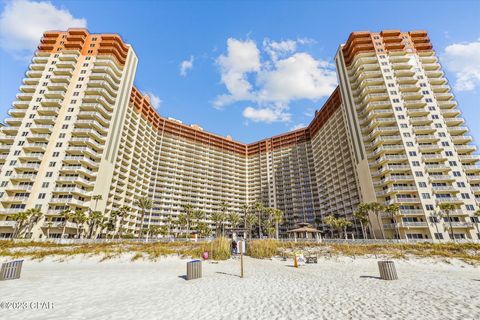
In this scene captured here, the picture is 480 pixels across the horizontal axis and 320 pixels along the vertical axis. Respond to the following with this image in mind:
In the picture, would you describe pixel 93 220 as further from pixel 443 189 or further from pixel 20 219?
pixel 443 189

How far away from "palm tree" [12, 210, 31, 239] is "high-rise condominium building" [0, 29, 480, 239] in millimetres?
2337

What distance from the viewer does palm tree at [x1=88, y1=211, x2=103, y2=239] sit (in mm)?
52459

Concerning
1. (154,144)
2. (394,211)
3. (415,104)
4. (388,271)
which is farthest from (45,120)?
(415,104)

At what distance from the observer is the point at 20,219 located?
153 feet

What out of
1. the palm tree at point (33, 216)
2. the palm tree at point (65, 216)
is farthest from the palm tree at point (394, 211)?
the palm tree at point (33, 216)

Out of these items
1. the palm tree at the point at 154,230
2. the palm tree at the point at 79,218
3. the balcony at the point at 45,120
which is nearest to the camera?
the palm tree at the point at 79,218

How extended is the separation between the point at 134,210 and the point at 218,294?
77426 millimetres

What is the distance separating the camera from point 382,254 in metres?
27.0

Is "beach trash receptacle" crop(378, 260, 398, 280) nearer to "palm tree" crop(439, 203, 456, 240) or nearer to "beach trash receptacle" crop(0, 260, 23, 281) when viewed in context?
"beach trash receptacle" crop(0, 260, 23, 281)

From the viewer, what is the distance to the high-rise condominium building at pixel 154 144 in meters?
52.6

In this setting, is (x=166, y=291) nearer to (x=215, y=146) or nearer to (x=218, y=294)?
(x=218, y=294)

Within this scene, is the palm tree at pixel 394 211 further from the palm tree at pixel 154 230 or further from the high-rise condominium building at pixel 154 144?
the palm tree at pixel 154 230

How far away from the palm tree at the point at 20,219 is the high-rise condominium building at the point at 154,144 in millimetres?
2337

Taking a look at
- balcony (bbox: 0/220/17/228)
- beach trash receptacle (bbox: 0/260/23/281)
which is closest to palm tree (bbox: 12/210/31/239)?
balcony (bbox: 0/220/17/228)
